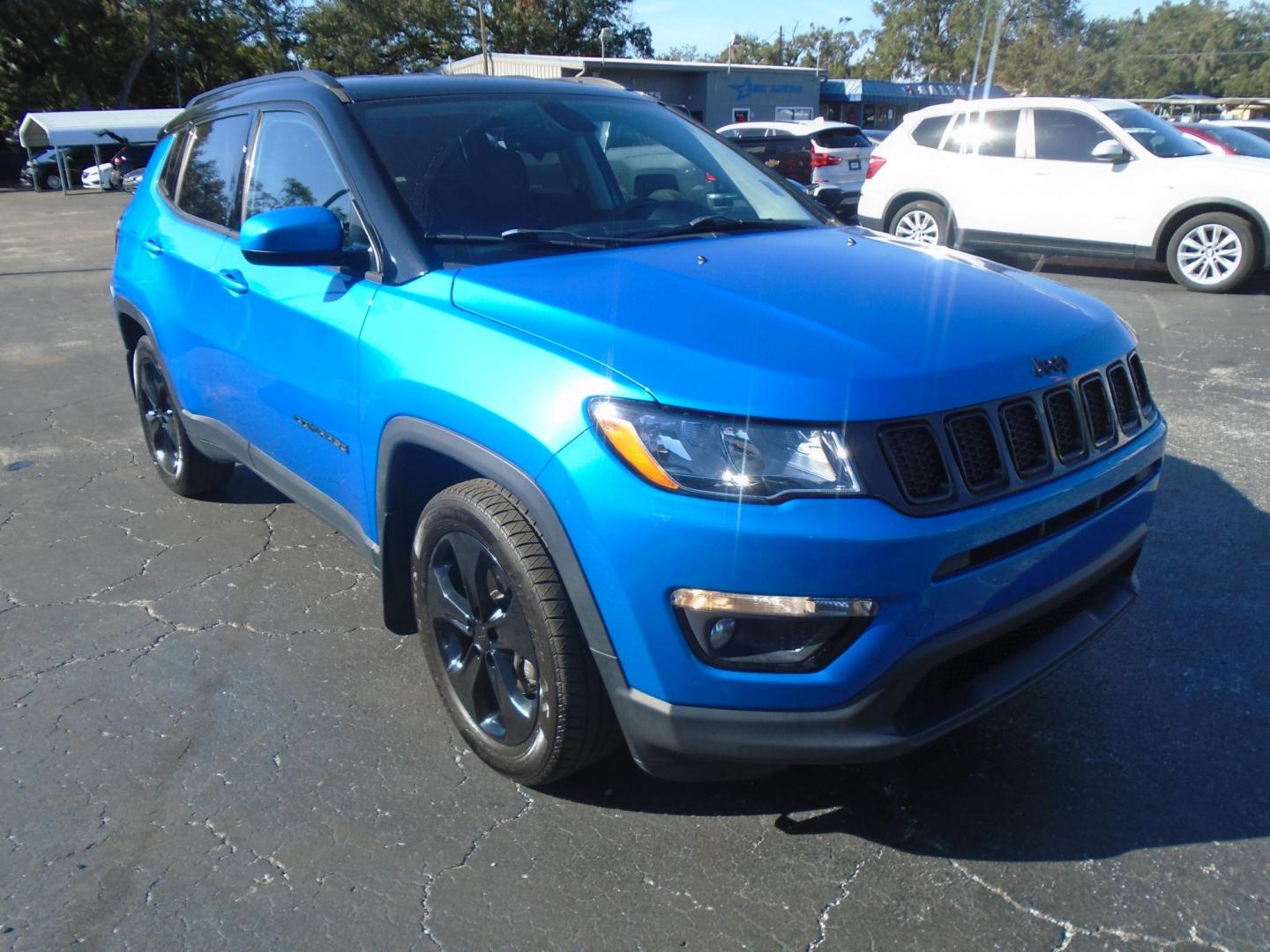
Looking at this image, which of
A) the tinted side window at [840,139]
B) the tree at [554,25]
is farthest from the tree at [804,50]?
the tinted side window at [840,139]

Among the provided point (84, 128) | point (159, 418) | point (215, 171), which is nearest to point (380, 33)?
point (84, 128)

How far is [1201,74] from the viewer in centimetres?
8131

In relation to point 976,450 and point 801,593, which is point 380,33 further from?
point 801,593

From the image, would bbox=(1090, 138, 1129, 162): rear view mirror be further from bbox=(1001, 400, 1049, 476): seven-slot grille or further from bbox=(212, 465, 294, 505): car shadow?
bbox=(1001, 400, 1049, 476): seven-slot grille

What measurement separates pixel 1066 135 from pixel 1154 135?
792 mm

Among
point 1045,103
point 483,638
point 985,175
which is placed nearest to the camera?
point 483,638

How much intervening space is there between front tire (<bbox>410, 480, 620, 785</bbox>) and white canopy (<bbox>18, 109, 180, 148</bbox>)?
1197 inches

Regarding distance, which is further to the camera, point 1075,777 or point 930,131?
point 930,131

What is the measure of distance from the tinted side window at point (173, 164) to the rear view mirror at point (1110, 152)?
27.4ft

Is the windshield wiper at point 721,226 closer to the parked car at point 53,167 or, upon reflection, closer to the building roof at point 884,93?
the parked car at point 53,167

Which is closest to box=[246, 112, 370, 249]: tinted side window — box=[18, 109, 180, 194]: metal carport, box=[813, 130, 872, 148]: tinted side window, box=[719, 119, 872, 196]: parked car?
box=[719, 119, 872, 196]: parked car

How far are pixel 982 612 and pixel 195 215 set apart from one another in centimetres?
348

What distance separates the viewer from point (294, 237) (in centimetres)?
285

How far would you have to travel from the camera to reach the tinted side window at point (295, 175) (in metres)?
3.17
